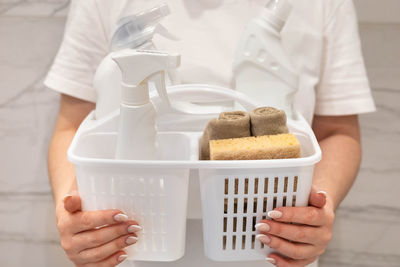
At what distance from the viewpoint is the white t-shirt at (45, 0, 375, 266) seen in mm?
705

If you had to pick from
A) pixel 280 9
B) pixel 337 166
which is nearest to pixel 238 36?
pixel 280 9

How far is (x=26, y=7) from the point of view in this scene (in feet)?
3.05

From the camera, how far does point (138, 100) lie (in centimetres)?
47

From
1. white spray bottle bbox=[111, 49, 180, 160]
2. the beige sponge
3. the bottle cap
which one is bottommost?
the beige sponge

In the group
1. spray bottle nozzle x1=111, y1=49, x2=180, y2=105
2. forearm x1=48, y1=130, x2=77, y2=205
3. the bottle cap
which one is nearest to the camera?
spray bottle nozzle x1=111, y1=49, x2=180, y2=105

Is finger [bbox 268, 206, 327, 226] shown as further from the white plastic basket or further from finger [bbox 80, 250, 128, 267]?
finger [bbox 80, 250, 128, 267]

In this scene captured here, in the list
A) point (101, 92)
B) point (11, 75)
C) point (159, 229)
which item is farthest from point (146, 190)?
point (11, 75)

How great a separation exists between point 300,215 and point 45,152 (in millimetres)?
726

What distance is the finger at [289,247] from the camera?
1.61 feet

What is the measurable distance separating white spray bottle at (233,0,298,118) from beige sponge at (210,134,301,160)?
0.11 metres

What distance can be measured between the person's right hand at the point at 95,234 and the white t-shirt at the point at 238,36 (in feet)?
0.99

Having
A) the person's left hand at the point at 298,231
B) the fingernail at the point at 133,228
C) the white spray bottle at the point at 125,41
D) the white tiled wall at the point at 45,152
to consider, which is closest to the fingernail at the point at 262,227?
the person's left hand at the point at 298,231

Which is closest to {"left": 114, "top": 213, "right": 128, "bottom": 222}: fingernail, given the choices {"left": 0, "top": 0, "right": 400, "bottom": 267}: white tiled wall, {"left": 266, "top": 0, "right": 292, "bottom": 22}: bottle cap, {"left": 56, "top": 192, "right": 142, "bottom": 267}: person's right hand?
{"left": 56, "top": 192, "right": 142, "bottom": 267}: person's right hand

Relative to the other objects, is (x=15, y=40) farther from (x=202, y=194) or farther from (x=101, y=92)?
(x=202, y=194)
